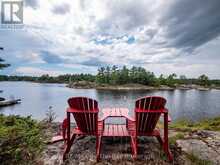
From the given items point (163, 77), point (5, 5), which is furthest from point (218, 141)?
point (163, 77)

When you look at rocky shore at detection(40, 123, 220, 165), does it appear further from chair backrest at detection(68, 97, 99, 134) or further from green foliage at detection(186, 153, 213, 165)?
chair backrest at detection(68, 97, 99, 134)

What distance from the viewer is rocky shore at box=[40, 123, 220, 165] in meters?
2.09

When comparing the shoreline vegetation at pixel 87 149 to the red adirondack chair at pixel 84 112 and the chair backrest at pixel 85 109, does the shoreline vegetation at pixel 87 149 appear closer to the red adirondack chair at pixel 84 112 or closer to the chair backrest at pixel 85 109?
the red adirondack chair at pixel 84 112

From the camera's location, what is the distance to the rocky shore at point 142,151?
2088mm

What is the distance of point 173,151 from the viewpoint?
2.38 m

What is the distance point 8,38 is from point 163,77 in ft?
188

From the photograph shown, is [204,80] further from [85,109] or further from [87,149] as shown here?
[85,109]

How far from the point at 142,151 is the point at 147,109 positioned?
771 mm

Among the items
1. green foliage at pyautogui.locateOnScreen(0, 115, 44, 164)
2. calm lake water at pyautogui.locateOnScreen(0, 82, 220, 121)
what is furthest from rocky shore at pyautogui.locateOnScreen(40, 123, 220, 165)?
calm lake water at pyautogui.locateOnScreen(0, 82, 220, 121)

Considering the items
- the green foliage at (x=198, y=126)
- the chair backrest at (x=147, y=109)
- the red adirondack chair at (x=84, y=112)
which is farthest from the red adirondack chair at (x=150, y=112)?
the green foliage at (x=198, y=126)

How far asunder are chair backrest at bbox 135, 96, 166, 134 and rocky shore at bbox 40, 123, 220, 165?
0.46 metres

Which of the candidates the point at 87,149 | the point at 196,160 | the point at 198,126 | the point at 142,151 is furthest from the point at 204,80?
the point at 87,149

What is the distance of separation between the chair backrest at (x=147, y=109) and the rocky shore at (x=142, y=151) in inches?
18.1

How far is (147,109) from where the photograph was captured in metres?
2.14
